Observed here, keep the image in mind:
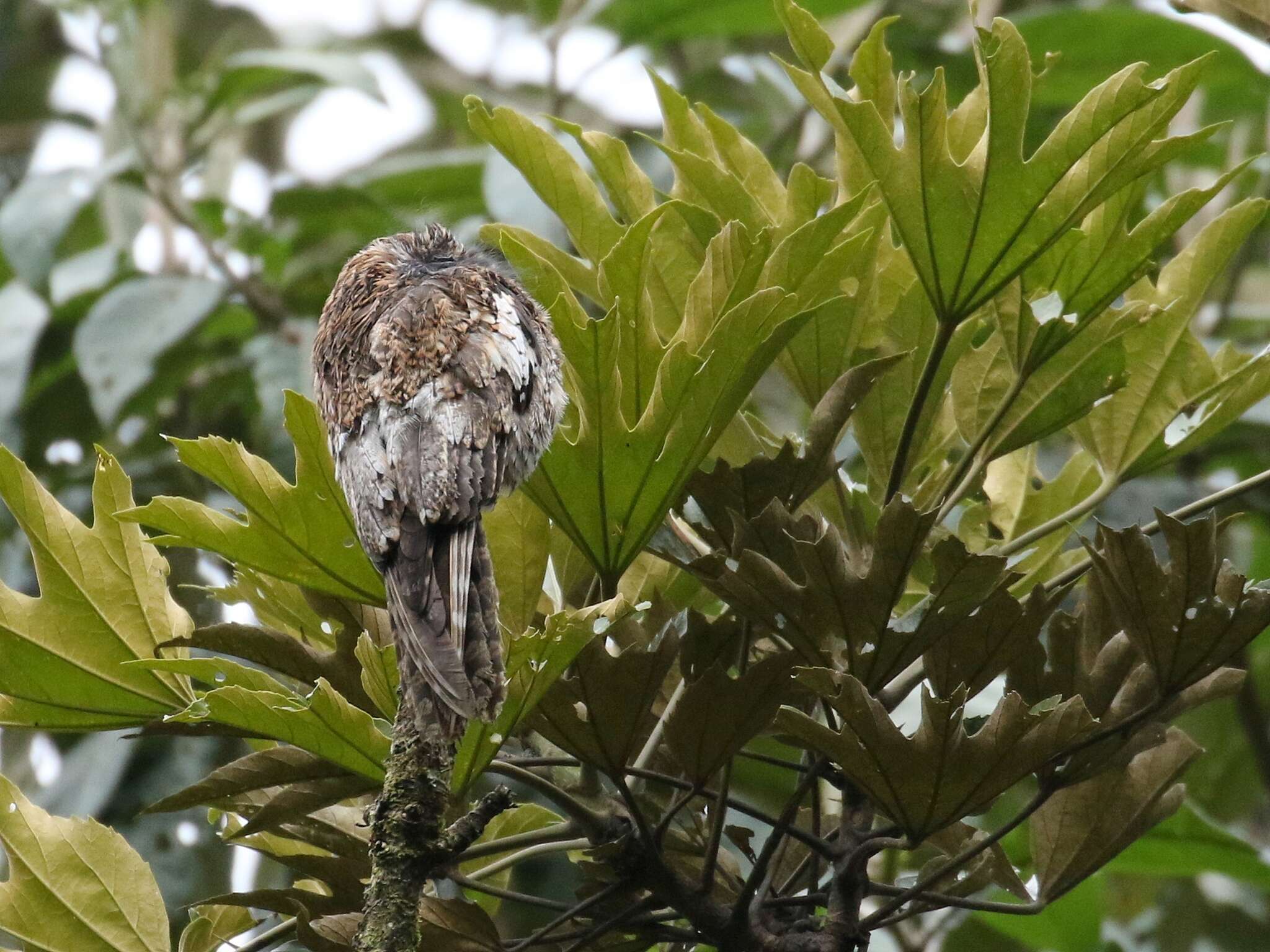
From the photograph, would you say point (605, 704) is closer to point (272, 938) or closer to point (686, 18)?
point (272, 938)

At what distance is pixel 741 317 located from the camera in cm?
156

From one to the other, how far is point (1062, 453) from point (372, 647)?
2789mm

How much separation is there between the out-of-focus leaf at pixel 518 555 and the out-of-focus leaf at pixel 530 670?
27 cm

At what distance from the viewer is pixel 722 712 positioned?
61.1 inches

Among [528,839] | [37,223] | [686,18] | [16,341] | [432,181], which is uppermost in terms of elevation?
[686,18]

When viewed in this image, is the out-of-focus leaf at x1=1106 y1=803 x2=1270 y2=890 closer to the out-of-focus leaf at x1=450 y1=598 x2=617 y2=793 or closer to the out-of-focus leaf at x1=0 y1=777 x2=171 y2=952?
the out-of-focus leaf at x1=450 y1=598 x2=617 y2=793

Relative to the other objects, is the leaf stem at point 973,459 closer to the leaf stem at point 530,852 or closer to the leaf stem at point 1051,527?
the leaf stem at point 1051,527

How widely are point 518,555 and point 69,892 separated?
26.8 inches

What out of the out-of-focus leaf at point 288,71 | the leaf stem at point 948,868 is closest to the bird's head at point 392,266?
the leaf stem at point 948,868

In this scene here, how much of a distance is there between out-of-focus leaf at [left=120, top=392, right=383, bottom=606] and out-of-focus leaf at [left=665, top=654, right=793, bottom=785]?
1.30ft

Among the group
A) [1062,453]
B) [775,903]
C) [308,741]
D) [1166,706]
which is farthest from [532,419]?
[1062,453]

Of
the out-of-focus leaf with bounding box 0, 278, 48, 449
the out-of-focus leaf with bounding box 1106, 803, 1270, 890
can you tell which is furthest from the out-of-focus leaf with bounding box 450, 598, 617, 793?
the out-of-focus leaf with bounding box 0, 278, 48, 449

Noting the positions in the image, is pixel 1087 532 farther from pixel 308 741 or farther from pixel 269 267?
pixel 269 267

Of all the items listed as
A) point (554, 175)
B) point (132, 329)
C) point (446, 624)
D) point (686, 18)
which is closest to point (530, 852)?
point (446, 624)
